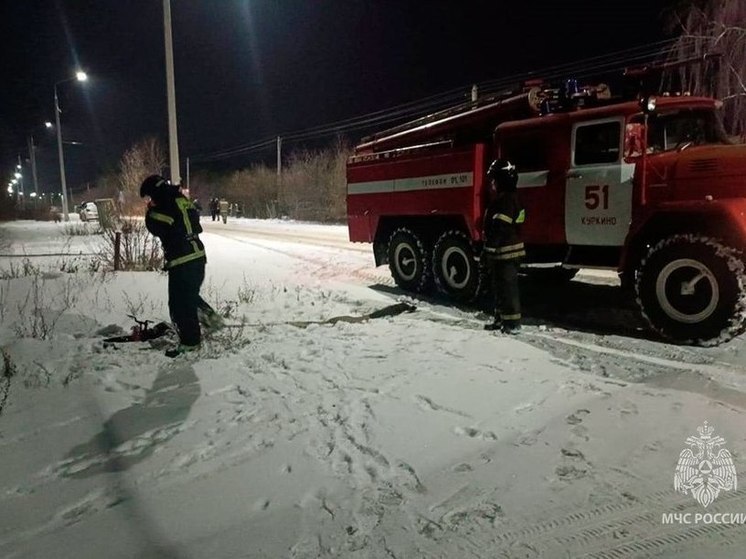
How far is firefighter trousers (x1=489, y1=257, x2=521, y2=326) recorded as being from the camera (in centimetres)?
616

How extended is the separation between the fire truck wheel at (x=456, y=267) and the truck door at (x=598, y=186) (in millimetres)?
1545

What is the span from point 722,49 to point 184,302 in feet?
56.2

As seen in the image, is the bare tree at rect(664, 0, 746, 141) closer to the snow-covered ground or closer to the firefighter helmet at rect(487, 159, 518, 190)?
the firefighter helmet at rect(487, 159, 518, 190)

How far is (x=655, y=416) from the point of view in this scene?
3.75 metres

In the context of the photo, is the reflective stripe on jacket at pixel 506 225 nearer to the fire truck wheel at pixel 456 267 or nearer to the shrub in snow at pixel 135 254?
the fire truck wheel at pixel 456 267

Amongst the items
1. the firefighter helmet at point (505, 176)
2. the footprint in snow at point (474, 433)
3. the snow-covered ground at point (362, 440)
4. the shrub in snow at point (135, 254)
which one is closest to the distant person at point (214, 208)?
the shrub in snow at point (135, 254)

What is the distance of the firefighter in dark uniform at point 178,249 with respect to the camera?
5477 millimetres

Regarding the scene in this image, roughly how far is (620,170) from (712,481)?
3896 mm

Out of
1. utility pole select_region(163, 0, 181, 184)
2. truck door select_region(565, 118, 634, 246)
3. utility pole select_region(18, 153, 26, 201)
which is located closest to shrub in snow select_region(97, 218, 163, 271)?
utility pole select_region(163, 0, 181, 184)

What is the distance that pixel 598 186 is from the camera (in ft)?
20.6

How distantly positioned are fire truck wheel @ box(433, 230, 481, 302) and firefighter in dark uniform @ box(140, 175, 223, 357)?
3.77 m

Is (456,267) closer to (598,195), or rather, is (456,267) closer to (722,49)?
(598,195)

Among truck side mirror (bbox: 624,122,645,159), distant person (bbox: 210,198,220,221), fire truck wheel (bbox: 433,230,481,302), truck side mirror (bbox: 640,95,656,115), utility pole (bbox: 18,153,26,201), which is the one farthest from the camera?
utility pole (bbox: 18,153,26,201)

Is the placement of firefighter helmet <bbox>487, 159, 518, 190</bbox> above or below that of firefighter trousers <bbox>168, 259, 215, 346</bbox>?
above
